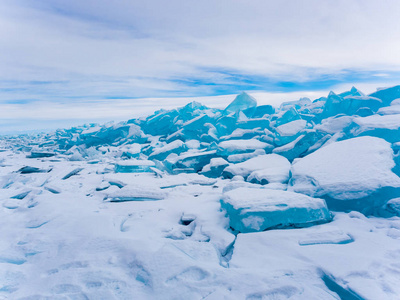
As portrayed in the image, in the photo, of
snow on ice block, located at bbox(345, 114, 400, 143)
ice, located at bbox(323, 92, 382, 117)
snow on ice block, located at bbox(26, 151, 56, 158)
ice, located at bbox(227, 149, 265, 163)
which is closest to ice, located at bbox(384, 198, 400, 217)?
snow on ice block, located at bbox(345, 114, 400, 143)

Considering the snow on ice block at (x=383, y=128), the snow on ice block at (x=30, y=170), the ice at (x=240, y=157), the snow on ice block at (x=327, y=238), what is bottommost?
the snow on ice block at (x=30, y=170)

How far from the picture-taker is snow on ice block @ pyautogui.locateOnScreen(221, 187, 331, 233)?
2.18 metres

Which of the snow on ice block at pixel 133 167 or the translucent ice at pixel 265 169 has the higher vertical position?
the translucent ice at pixel 265 169

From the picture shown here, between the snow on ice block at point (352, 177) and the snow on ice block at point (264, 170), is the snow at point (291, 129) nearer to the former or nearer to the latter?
the snow on ice block at point (264, 170)

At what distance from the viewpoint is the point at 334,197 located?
8.55 feet

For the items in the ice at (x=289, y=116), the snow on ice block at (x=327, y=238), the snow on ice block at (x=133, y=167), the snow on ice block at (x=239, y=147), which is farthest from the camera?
the ice at (x=289, y=116)

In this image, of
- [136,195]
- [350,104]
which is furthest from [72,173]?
[350,104]

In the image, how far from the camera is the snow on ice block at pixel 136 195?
126 inches

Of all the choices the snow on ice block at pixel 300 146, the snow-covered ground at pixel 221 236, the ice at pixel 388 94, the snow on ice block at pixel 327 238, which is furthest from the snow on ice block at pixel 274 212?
the ice at pixel 388 94

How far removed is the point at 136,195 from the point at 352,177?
2.80 metres

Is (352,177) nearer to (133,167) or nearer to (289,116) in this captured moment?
(133,167)

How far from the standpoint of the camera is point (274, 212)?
2188 mm

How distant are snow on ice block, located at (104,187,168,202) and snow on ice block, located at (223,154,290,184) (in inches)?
61.4

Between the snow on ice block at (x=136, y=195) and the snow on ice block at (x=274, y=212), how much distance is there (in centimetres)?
126
